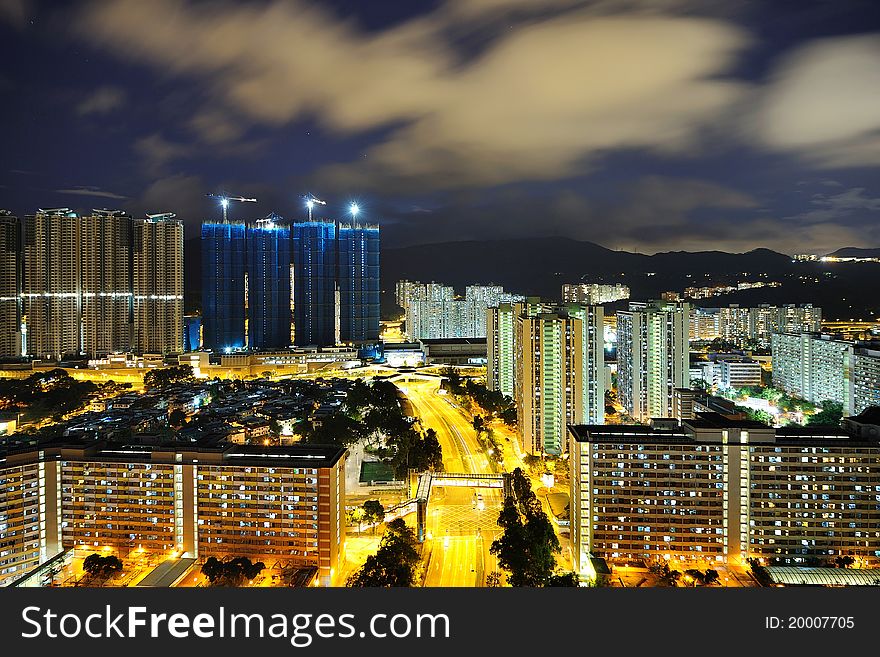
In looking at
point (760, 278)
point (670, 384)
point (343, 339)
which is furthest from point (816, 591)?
point (760, 278)

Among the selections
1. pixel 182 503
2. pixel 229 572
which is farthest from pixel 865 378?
pixel 182 503

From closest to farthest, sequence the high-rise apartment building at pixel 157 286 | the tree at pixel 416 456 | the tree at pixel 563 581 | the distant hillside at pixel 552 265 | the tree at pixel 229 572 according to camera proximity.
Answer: the tree at pixel 563 581
the tree at pixel 229 572
the tree at pixel 416 456
the high-rise apartment building at pixel 157 286
the distant hillside at pixel 552 265

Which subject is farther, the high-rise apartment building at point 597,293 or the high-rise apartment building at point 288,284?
the high-rise apartment building at point 597,293

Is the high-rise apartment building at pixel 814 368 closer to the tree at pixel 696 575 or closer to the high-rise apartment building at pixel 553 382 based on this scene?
the high-rise apartment building at pixel 553 382

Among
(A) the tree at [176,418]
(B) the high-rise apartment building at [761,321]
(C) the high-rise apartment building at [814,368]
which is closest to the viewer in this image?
(A) the tree at [176,418]


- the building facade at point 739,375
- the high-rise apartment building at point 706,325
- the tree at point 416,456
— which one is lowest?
the tree at point 416,456

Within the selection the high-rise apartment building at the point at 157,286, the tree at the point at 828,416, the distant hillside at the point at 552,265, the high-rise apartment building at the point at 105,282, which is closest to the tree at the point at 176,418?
the high-rise apartment building at the point at 157,286

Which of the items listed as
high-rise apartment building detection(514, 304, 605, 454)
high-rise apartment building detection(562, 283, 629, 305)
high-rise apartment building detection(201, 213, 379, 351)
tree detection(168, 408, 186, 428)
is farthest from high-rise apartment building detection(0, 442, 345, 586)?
high-rise apartment building detection(562, 283, 629, 305)
